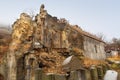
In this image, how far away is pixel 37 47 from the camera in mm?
19859

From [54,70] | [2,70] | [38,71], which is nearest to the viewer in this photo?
[38,71]

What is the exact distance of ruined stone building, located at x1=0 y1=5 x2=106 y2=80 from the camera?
63.1 ft

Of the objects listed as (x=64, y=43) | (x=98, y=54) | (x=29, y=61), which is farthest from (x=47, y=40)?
(x=98, y=54)

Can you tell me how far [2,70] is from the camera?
20.8 meters

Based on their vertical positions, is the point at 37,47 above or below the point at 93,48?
below

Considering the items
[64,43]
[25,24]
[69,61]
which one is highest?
[25,24]

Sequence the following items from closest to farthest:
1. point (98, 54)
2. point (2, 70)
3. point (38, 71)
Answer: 1. point (38, 71)
2. point (2, 70)
3. point (98, 54)

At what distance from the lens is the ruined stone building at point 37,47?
1922 centimetres

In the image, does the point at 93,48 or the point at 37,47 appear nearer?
the point at 37,47

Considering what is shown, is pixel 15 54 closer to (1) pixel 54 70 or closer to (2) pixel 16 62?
(2) pixel 16 62

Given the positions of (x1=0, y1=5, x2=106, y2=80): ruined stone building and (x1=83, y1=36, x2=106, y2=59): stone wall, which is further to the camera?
(x1=83, y1=36, x2=106, y2=59): stone wall

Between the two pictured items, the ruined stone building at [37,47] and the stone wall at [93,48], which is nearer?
the ruined stone building at [37,47]

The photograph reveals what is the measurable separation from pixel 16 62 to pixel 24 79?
1724mm

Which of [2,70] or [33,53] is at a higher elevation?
[33,53]
